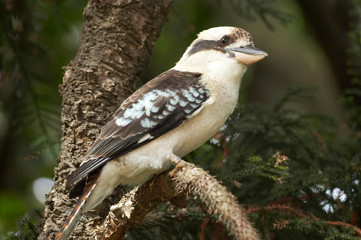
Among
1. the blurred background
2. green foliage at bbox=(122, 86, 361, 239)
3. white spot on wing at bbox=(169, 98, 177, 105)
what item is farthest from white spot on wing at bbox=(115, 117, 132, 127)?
the blurred background

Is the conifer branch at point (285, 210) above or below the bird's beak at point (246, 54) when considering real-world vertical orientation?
below

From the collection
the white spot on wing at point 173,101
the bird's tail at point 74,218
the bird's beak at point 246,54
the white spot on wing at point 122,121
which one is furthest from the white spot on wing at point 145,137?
the bird's beak at point 246,54

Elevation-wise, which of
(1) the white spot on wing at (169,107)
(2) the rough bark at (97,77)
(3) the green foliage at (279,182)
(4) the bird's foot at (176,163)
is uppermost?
(2) the rough bark at (97,77)

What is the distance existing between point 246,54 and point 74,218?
131 centimetres

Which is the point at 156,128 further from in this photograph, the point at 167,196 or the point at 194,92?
the point at 167,196

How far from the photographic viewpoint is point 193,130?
3113 mm

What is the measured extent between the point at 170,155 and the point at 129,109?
0.35 meters

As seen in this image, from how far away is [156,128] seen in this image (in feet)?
10.2

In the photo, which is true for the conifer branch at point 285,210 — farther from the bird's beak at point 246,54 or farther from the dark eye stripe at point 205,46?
the dark eye stripe at point 205,46

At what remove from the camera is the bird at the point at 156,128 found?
3012 mm

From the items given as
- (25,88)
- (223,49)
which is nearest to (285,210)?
(223,49)

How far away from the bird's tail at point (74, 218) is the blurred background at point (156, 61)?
1193 millimetres

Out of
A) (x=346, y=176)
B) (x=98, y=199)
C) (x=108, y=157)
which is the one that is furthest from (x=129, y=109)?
(x=346, y=176)

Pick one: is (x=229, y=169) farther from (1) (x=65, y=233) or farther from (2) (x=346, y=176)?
(1) (x=65, y=233)
